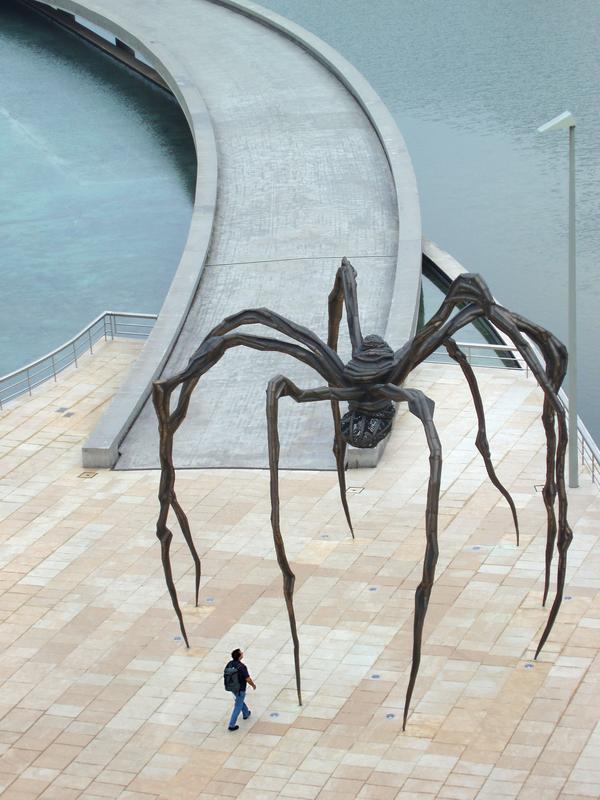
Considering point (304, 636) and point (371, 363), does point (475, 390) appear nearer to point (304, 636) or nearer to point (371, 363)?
point (371, 363)

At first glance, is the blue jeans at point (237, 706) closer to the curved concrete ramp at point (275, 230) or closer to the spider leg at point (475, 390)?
the spider leg at point (475, 390)

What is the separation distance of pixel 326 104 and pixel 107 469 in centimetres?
1897

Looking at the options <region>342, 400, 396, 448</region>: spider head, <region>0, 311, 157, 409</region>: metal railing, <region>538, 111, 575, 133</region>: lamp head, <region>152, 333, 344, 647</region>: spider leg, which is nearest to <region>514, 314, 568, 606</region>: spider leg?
<region>342, 400, 396, 448</region>: spider head

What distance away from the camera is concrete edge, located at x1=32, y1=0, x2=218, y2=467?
2797 cm

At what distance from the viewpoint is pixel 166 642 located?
2200 centimetres

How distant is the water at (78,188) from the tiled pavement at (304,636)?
986 centimetres

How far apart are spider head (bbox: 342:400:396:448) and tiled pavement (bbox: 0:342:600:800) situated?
12.5ft

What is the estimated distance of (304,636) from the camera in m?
21.9

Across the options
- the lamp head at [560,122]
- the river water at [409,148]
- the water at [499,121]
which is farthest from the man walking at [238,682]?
the river water at [409,148]

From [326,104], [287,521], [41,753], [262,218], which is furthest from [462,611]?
[326,104]

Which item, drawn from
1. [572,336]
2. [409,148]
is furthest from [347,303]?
[409,148]

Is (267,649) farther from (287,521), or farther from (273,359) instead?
(273,359)

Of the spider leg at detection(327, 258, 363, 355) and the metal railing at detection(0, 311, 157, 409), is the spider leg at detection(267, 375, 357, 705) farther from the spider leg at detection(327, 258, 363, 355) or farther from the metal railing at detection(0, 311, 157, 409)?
the metal railing at detection(0, 311, 157, 409)

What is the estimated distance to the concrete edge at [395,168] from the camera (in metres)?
30.2
